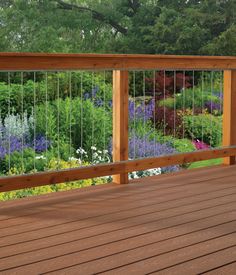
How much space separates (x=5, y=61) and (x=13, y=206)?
974mm

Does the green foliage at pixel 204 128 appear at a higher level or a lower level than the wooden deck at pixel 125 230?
higher

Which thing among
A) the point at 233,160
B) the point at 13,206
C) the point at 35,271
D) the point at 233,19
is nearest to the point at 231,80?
the point at 233,160

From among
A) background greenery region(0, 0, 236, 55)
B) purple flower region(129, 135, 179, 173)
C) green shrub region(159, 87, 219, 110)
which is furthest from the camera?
background greenery region(0, 0, 236, 55)

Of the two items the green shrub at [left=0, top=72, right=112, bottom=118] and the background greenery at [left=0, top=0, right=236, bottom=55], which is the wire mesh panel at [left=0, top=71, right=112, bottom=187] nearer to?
the green shrub at [left=0, top=72, right=112, bottom=118]

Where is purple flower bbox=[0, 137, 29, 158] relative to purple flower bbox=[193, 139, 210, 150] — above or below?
above

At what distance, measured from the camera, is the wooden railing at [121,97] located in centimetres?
403

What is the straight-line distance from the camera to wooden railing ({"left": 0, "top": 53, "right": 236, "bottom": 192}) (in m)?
4.03

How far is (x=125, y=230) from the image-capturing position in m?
3.42

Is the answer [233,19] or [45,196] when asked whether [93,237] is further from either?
[233,19]

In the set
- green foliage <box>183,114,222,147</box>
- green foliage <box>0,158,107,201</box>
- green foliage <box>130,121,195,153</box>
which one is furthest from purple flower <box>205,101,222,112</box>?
green foliage <box>0,158,107,201</box>

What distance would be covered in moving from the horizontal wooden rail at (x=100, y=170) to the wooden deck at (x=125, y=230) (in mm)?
124

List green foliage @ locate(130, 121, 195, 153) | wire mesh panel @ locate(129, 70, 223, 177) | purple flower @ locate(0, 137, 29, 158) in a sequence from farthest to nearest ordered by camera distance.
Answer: green foliage @ locate(130, 121, 195, 153), wire mesh panel @ locate(129, 70, 223, 177), purple flower @ locate(0, 137, 29, 158)

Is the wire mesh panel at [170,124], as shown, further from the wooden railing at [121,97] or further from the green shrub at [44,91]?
the green shrub at [44,91]

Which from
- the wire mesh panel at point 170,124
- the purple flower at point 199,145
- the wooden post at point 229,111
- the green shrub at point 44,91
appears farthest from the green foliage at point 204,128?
the wooden post at point 229,111
